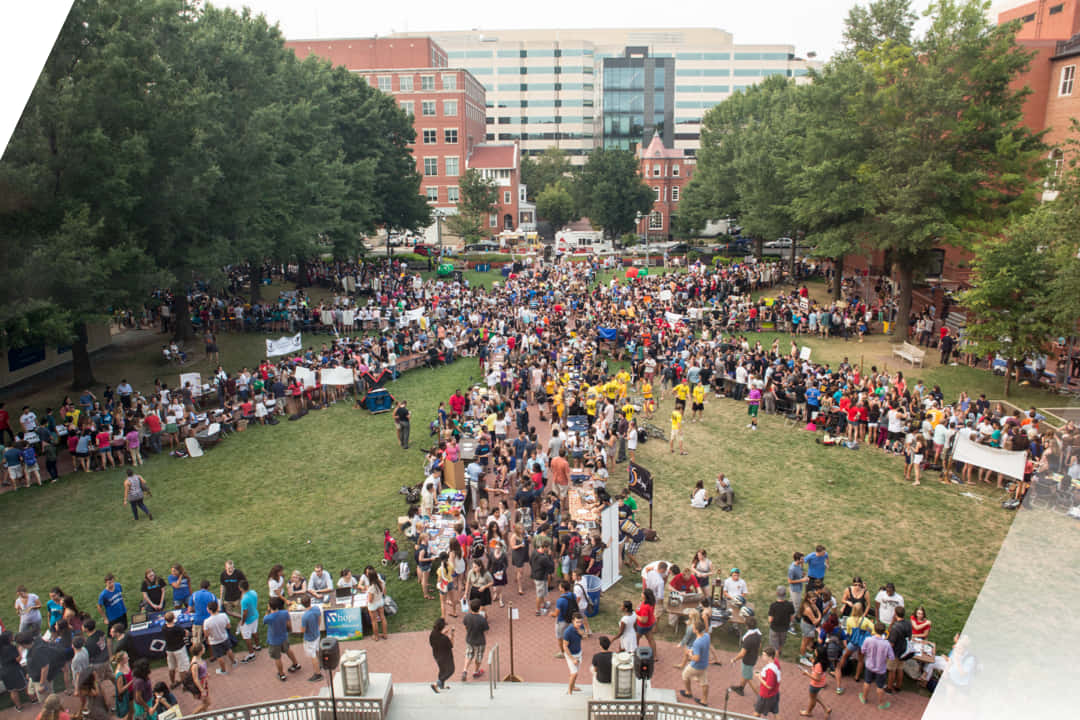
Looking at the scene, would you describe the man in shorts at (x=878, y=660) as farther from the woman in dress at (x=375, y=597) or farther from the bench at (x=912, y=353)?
the bench at (x=912, y=353)

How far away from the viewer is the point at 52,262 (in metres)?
17.6

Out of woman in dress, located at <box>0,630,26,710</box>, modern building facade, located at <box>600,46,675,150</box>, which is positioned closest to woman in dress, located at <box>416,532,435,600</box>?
woman in dress, located at <box>0,630,26,710</box>

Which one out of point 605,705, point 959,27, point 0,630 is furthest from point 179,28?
point 959,27

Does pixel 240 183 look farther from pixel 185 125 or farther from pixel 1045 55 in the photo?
pixel 1045 55

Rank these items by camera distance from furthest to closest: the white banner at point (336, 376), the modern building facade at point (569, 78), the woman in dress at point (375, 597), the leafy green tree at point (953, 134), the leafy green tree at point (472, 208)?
the modern building facade at point (569, 78), the leafy green tree at point (472, 208), the leafy green tree at point (953, 134), the white banner at point (336, 376), the woman in dress at point (375, 597)

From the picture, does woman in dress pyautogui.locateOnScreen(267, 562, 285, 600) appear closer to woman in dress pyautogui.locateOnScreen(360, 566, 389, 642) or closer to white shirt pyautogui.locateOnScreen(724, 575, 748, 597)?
woman in dress pyautogui.locateOnScreen(360, 566, 389, 642)

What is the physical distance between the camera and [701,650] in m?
9.55

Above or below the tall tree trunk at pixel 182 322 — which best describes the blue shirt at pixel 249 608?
below

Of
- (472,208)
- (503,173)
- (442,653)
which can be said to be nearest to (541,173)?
(503,173)

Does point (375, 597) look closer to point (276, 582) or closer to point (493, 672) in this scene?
point (276, 582)

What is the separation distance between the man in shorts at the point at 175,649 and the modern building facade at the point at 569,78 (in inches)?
4405

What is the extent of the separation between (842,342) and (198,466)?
26.8 metres

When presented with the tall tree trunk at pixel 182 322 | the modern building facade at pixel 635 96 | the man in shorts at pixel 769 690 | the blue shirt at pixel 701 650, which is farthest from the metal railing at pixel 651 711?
the modern building facade at pixel 635 96

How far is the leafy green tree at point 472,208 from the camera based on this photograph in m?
66.0
